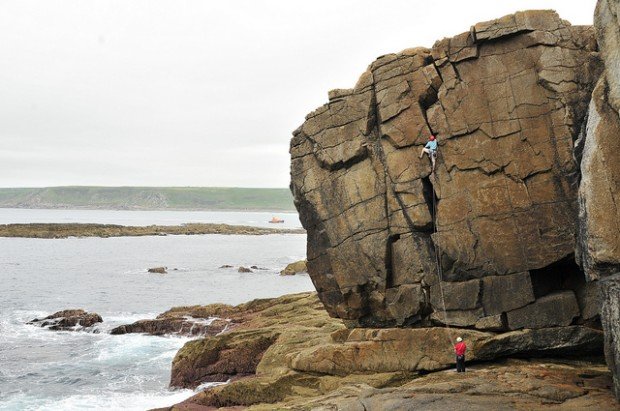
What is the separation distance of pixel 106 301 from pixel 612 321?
2360 inches

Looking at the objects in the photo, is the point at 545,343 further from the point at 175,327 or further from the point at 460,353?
the point at 175,327

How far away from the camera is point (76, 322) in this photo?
5200cm

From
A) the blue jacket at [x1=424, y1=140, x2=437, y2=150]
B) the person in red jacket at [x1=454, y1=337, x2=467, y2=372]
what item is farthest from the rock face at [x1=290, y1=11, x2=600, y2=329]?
the person in red jacket at [x1=454, y1=337, x2=467, y2=372]

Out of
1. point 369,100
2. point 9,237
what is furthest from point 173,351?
point 9,237

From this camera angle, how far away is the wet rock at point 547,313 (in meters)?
22.7

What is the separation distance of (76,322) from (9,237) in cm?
12921

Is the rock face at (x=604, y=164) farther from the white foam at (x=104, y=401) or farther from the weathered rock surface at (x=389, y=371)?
the white foam at (x=104, y=401)

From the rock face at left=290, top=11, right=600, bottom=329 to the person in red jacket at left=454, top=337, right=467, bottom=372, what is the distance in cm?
241

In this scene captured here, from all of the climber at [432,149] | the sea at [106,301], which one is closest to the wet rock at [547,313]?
the climber at [432,149]

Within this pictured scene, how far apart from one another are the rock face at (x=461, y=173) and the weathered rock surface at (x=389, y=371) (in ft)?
4.13

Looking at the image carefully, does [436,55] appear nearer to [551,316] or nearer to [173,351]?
[551,316]

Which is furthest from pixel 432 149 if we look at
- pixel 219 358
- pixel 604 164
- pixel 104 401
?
pixel 104 401

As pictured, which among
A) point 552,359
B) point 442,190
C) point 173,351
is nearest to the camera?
point 552,359

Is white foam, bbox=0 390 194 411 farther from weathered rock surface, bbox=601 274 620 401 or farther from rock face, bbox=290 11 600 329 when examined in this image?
weathered rock surface, bbox=601 274 620 401
